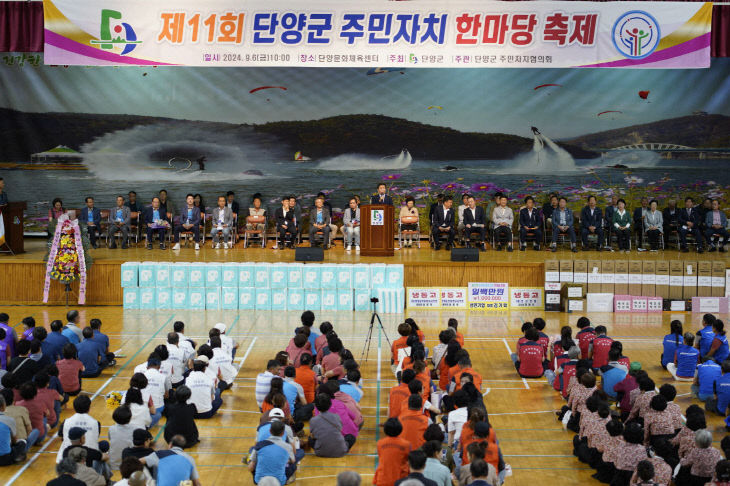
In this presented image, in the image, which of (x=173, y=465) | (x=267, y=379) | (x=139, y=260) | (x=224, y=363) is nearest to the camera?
(x=173, y=465)

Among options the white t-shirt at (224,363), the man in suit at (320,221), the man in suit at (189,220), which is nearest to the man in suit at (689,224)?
the man in suit at (320,221)

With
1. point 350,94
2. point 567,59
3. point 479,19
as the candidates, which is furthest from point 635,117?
point 350,94

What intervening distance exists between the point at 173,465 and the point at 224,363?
13.4ft

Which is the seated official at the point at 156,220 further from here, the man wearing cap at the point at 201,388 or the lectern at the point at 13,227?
the man wearing cap at the point at 201,388

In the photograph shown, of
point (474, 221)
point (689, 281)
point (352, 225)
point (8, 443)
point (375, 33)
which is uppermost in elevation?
point (375, 33)

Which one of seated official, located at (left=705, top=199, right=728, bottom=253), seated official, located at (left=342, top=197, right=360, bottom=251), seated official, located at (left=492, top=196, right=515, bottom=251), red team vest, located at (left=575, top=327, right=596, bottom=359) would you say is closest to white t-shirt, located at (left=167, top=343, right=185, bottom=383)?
red team vest, located at (left=575, top=327, right=596, bottom=359)

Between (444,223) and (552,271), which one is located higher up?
(444,223)

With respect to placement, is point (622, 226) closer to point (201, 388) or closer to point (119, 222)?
point (119, 222)

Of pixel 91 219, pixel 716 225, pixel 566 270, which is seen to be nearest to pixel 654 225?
pixel 716 225

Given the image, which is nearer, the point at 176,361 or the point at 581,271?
the point at 176,361

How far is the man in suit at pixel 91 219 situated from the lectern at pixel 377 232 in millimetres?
6166

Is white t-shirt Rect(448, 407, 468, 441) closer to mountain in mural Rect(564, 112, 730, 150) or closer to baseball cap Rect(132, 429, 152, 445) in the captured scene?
baseball cap Rect(132, 429, 152, 445)

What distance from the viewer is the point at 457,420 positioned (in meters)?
9.26

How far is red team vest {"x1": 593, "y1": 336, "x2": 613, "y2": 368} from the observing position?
12.0 meters
